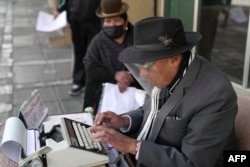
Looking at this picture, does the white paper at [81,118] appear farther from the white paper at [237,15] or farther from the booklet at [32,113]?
the white paper at [237,15]

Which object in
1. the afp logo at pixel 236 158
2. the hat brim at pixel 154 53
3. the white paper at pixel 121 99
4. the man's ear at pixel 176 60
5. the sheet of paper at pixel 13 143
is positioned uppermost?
the hat brim at pixel 154 53

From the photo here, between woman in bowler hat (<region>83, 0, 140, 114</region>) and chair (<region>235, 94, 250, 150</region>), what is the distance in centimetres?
106

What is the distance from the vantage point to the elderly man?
5.20 ft

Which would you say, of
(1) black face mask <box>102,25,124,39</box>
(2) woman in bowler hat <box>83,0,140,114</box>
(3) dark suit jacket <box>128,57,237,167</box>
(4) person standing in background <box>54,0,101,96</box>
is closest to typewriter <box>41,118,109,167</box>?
(3) dark suit jacket <box>128,57,237,167</box>

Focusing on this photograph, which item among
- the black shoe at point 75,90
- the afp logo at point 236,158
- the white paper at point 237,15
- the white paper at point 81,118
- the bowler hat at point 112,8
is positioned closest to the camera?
the afp logo at point 236,158

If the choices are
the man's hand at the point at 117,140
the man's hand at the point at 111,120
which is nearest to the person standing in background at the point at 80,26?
the man's hand at the point at 111,120

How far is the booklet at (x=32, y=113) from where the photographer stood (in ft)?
6.46

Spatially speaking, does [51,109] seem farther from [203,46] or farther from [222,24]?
[222,24]

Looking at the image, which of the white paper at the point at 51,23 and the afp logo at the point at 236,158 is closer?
the afp logo at the point at 236,158

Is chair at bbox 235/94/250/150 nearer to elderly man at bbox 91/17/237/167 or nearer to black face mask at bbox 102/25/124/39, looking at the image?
elderly man at bbox 91/17/237/167

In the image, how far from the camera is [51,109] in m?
4.44

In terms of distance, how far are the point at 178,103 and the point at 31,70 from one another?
4.40 metres

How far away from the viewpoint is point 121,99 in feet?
8.57

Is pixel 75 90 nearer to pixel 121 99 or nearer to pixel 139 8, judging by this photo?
pixel 139 8
